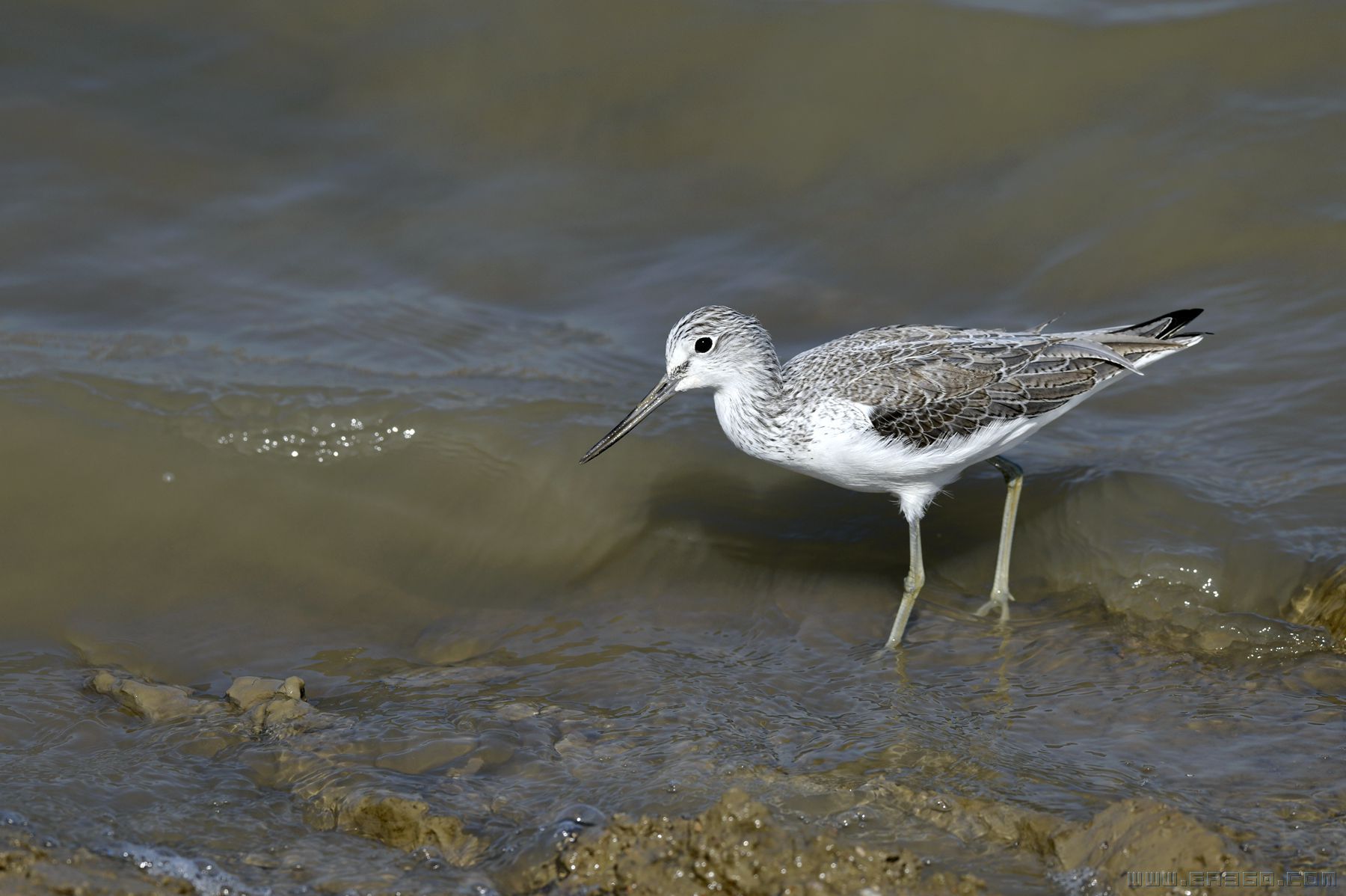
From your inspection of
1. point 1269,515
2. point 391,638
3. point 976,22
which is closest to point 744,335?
point 391,638

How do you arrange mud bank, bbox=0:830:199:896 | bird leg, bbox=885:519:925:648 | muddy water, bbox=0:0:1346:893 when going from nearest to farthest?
mud bank, bbox=0:830:199:896 → muddy water, bbox=0:0:1346:893 → bird leg, bbox=885:519:925:648

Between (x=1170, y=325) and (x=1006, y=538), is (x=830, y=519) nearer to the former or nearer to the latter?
(x=1006, y=538)

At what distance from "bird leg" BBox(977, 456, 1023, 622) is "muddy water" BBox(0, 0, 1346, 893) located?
5.9 inches

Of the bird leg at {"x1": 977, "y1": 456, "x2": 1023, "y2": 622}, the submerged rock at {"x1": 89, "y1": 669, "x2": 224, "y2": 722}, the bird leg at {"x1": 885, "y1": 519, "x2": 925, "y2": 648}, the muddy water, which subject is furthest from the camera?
the bird leg at {"x1": 977, "y1": 456, "x2": 1023, "y2": 622}

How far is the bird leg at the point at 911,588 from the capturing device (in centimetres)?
676

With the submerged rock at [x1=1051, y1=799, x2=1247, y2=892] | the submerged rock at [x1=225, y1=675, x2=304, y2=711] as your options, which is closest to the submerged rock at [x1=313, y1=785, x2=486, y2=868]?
the submerged rock at [x1=225, y1=675, x2=304, y2=711]

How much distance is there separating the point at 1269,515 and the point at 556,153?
21.1ft

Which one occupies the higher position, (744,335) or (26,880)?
(744,335)

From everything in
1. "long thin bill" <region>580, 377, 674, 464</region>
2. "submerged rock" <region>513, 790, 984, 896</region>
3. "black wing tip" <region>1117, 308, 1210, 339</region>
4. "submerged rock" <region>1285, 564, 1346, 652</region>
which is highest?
"black wing tip" <region>1117, 308, 1210, 339</region>

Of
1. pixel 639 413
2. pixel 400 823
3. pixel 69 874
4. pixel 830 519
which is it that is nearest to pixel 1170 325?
pixel 830 519

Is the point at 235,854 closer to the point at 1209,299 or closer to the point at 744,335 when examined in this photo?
the point at 744,335

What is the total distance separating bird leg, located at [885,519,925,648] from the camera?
22.2ft

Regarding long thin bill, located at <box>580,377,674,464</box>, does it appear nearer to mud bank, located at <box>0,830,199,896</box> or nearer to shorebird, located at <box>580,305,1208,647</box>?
shorebird, located at <box>580,305,1208,647</box>

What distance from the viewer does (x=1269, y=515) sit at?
7297mm
